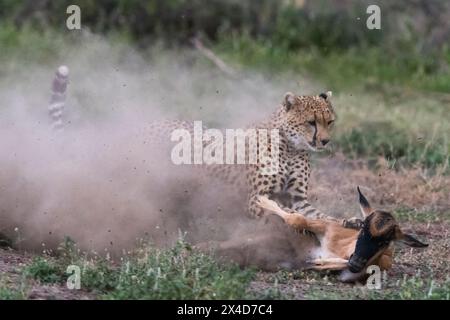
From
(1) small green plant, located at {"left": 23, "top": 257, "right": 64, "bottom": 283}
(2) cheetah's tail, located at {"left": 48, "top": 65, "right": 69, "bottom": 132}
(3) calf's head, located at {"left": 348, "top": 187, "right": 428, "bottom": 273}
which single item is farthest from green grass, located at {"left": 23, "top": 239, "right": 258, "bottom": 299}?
(2) cheetah's tail, located at {"left": 48, "top": 65, "right": 69, "bottom": 132}

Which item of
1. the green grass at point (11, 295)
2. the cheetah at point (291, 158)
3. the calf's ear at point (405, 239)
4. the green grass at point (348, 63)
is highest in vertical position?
the green grass at point (348, 63)

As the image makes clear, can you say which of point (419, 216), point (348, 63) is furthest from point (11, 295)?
point (348, 63)

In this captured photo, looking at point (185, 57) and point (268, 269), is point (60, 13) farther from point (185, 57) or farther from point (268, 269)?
point (268, 269)

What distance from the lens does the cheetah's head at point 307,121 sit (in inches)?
349

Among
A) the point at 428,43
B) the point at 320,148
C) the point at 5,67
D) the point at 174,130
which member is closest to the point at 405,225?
the point at 320,148

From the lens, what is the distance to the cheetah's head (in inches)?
349

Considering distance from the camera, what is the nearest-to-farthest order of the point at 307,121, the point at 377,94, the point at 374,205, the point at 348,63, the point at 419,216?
1. the point at 307,121
2. the point at 419,216
3. the point at 374,205
4. the point at 377,94
5. the point at 348,63

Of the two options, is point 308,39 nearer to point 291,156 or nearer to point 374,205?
point 374,205

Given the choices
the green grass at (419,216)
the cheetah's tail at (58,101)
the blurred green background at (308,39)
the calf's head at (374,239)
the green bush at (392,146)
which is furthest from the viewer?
the blurred green background at (308,39)

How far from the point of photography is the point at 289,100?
29.6ft

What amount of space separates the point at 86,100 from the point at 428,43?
21.5 feet

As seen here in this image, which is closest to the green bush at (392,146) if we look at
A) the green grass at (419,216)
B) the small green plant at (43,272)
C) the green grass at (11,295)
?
the green grass at (419,216)

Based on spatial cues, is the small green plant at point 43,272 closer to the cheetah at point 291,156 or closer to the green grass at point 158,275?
the green grass at point 158,275

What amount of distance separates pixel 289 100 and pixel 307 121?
0.73 ft
